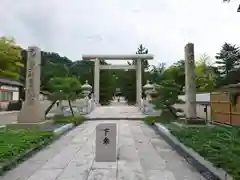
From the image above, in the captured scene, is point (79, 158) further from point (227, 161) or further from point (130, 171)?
point (227, 161)

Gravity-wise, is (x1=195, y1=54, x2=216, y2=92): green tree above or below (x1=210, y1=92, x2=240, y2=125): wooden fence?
above

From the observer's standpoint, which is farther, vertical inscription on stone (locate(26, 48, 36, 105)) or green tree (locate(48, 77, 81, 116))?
green tree (locate(48, 77, 81, 116))

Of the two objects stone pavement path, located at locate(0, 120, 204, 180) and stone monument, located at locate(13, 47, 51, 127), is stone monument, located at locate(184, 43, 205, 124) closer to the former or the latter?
stone pavement path, located at locate(0, 120, 204, 180)

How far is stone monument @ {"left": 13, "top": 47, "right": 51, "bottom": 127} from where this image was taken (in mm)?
14602

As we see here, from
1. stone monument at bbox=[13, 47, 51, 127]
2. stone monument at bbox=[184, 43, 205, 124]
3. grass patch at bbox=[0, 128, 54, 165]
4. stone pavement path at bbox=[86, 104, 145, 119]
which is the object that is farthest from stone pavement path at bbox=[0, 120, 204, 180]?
stone pavement path at bbox=[86, 104, 145, 119]

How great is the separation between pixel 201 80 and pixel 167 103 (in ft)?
98.9

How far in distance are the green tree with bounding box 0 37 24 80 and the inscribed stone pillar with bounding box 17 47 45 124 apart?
86.8 feet

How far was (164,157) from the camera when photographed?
861cm

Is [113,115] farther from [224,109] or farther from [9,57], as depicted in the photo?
[9,57]

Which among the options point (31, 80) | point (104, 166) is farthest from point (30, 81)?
point (104, 166)

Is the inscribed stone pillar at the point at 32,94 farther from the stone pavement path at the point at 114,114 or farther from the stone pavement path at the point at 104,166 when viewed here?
the stone pavement path at the point at 114,114

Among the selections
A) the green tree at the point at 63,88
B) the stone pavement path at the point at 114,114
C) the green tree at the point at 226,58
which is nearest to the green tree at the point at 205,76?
the green tree at the point at 226,58

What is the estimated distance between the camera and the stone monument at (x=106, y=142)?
743cm

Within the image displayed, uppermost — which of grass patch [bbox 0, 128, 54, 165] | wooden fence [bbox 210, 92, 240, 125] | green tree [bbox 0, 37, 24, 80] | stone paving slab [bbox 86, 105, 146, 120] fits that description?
green tree [bbox 0, 37, 24, 80]
